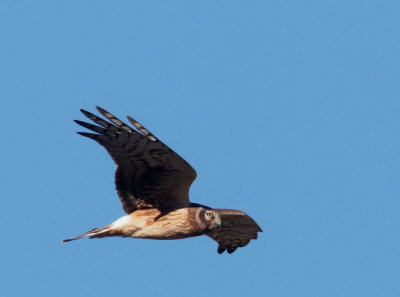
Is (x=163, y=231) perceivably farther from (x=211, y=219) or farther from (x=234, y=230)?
(x=234, y=230)

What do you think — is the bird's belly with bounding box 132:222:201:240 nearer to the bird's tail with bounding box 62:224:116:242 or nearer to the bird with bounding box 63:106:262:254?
the bird with bounding box 63:106:262:254

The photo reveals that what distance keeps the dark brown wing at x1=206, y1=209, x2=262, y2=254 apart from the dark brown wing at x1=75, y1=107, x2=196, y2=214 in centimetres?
112

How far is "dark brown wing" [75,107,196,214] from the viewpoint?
1302 cm

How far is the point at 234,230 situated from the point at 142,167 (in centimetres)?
289

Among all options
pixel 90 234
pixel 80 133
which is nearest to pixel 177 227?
pixel 90 234

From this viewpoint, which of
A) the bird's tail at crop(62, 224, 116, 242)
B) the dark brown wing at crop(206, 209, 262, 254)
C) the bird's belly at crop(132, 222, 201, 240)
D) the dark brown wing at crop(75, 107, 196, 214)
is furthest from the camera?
the dark brown wing at crop(206, 209, 262, 254)

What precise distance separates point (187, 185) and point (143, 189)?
0.69 meters

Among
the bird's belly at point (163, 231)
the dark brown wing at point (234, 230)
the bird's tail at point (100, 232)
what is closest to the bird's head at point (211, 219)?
the bird's belly at point (163, 231)

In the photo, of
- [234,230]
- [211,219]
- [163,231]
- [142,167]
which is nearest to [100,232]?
[163,231]

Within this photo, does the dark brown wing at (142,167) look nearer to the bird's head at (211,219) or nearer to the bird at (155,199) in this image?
the bird at (155,199)

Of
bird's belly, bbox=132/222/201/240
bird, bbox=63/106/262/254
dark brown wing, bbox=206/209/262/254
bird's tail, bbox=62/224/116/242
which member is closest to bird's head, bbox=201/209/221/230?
bird, bbox=63/106/262/254

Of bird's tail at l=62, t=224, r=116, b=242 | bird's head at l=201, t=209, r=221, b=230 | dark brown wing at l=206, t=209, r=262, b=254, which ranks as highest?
dark brown wing at l=206, t=209, r=262, b=254

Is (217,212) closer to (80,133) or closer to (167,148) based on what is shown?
(167,148)

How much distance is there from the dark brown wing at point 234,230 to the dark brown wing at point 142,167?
1117mm
